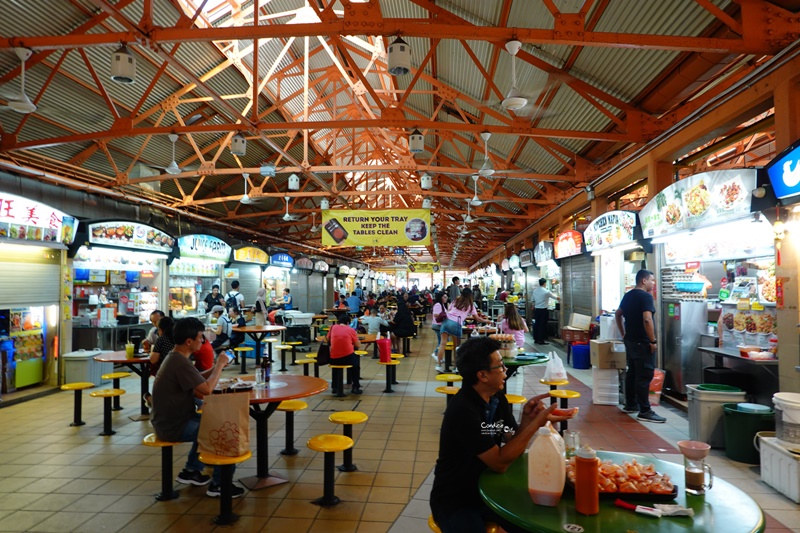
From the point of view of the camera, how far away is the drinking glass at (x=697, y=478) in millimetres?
2020

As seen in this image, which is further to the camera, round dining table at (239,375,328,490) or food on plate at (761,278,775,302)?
food on plate at (761,278,775,302)

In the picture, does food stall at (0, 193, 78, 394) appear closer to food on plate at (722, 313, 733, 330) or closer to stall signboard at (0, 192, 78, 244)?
stall signboard at (0, 192, 78, 244)

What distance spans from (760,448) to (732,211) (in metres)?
2.36

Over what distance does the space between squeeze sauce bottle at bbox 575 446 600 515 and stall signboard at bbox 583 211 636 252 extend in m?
6.37

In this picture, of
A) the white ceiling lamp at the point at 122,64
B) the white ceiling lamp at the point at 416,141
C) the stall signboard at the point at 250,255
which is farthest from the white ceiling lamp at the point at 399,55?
the stall signboard at the point at 250,255

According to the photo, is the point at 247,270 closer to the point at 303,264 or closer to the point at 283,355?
the point at 303,264

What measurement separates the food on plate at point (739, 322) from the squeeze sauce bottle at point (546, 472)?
517 centimetres

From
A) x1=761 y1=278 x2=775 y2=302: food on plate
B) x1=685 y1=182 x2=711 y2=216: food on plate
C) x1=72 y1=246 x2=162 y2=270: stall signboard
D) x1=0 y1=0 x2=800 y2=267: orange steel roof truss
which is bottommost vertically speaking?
x1=761 y1=278 x2=775 y2=302: food on plate

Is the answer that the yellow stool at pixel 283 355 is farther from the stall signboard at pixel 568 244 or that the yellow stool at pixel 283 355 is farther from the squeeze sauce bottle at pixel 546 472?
the squeeze sauce bottle at pixel 546 472

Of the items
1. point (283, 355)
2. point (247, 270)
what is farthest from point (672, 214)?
point (247, 270)

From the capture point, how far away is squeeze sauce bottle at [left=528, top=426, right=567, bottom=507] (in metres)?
1.87

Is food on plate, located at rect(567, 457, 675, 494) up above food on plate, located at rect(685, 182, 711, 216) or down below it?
below

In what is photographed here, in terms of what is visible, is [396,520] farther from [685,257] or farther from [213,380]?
[685,257]

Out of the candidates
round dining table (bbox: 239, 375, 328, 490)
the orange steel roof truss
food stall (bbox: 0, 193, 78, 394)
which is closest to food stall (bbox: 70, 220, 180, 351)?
food stall (bbox: 0, 193, 78, 394)
